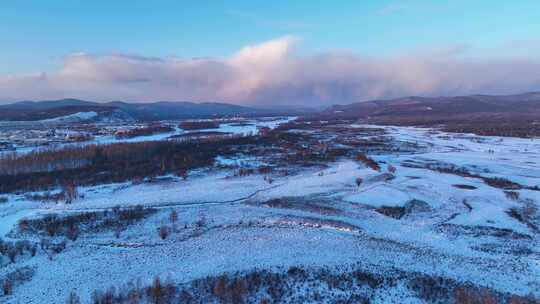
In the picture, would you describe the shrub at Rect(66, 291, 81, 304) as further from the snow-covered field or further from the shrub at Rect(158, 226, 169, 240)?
the shrub at Rect(158, 226, 169, 240)

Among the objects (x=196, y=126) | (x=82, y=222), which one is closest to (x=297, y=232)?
(x=82, y=222)

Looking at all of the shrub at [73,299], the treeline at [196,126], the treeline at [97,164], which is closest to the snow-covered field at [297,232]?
the shrub at [73,299]

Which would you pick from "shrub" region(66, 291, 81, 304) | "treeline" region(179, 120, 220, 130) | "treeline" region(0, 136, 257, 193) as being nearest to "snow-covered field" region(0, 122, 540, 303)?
"shrub" region(66, 291, 81, 304)

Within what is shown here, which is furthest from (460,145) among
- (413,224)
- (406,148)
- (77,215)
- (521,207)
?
(77,215)

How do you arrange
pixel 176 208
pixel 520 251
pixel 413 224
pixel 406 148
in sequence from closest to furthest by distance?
pixel 520 251 < pixel 413 224 < pixel 176 208 < pixel 406 148

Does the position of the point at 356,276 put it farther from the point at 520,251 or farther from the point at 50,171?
the point at 50,171

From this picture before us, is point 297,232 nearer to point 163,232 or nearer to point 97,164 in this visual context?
point 163,232
